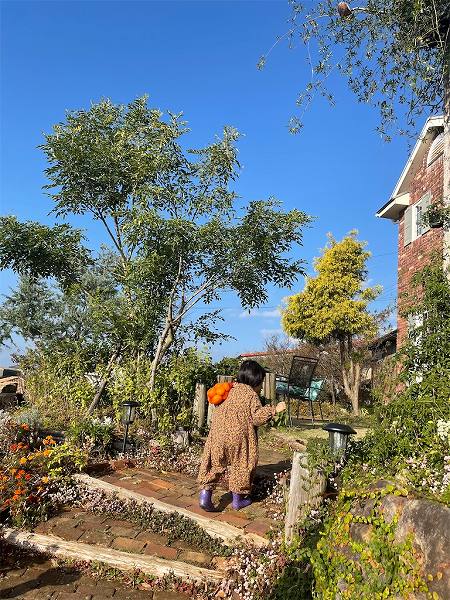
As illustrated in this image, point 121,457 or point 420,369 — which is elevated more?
point 420,369

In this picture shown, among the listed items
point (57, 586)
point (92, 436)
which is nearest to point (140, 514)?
point (57, 586)

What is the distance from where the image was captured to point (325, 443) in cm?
383

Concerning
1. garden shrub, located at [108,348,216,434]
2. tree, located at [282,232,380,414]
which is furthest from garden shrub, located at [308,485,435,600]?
tree, located at [282,232,380,414]

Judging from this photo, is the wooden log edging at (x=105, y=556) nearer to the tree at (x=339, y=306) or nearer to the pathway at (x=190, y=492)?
the pathway at (x=190, y=492)

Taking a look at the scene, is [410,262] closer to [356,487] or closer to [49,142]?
[49,142]

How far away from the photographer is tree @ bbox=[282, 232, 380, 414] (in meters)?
15.9

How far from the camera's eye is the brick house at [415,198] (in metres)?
10.7

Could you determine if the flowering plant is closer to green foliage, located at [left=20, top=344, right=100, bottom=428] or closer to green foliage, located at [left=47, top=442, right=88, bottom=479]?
green foliage, located at [left=47, top=442, right=88, bottom=479]

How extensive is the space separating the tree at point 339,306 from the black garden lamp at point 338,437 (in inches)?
474

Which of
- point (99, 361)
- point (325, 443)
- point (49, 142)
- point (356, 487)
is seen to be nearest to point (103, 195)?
point (49, 142)

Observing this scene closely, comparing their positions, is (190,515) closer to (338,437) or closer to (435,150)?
(338,437)

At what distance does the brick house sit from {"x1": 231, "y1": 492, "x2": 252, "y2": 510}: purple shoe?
6.70m

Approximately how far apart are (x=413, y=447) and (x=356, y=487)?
0.46m

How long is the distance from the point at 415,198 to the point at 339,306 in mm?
4783
